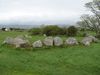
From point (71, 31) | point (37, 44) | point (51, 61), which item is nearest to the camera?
point (51, 61)

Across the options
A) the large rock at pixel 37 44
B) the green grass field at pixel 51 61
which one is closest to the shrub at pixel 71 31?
the green grass field at pixel 51 61

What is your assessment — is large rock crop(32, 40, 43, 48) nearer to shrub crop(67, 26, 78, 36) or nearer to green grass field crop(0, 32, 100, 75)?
green grass field crop(0, 32, 100, 75)

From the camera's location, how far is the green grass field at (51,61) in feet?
50.3

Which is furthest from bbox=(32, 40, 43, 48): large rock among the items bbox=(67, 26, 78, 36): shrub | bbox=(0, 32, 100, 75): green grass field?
bbox=(67, 26, 78, 36): shrub

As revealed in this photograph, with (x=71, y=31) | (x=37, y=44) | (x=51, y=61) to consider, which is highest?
(x=71, y=31)

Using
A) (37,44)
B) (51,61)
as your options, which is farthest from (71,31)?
(51,61)

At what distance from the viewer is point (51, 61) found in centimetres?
1758

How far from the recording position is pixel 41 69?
51.4ft

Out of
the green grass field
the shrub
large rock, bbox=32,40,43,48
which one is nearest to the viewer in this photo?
the green grass field

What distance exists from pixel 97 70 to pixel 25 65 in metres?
4.51

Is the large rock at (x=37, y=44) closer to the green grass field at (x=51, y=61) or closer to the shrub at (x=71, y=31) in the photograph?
the green grass field at (x=51, y=61)

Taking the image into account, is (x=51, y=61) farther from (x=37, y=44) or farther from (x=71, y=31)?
(x=71, y=31)

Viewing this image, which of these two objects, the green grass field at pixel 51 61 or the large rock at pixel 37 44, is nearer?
the green grass field at pixel 51 61

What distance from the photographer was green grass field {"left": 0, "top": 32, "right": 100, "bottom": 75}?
15.3 m
